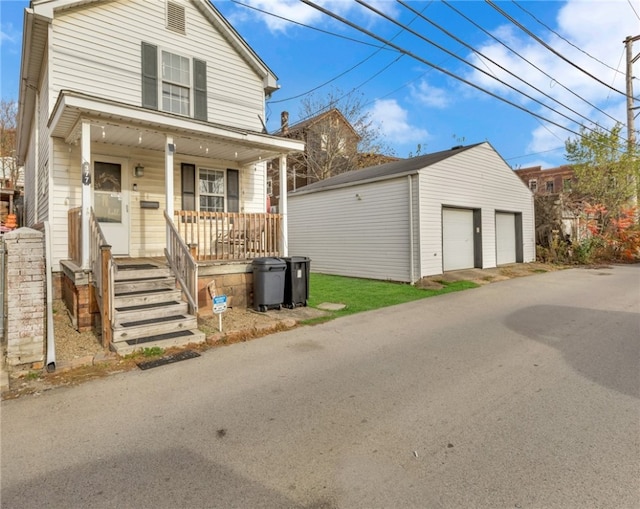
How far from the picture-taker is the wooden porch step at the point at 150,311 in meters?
5.60

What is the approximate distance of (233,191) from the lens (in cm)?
1018

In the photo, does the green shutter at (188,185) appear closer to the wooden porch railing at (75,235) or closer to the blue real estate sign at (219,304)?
the wooden porch railing at (75,235)

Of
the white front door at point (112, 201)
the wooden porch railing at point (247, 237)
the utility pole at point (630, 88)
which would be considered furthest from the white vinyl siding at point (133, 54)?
the utility pole at point (630, 88)

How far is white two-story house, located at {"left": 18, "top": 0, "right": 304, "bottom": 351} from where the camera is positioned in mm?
6445

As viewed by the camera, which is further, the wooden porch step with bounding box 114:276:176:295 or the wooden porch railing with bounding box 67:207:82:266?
the wooden porch railing with bounding box 67:207:82:266

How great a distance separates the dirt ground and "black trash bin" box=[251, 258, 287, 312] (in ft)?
0.65

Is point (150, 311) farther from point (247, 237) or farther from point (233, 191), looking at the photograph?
point (233, 191)

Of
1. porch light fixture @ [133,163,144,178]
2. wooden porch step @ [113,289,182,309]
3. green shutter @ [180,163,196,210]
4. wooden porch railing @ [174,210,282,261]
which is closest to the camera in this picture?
wooden porch step @ [113,289,182,309]

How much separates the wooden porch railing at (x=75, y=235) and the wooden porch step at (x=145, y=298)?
1.41 metres

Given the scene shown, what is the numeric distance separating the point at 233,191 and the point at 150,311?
5.02 m

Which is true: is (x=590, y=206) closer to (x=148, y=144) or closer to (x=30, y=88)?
(x=148, y=144)

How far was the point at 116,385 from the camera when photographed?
4.21 meters

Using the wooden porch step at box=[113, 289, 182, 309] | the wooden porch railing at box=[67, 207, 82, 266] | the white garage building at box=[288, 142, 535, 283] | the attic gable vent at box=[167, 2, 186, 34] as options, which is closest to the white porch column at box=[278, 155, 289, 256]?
the wooden porch step at box=[113, 289, 182, 309]

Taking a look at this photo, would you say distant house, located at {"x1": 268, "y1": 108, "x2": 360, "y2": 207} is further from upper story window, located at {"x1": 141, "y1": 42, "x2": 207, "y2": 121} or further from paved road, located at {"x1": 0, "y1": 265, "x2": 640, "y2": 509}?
paved road, located at {"x1": 0, "y1": 265, "x2": 640, "y2": 509}
